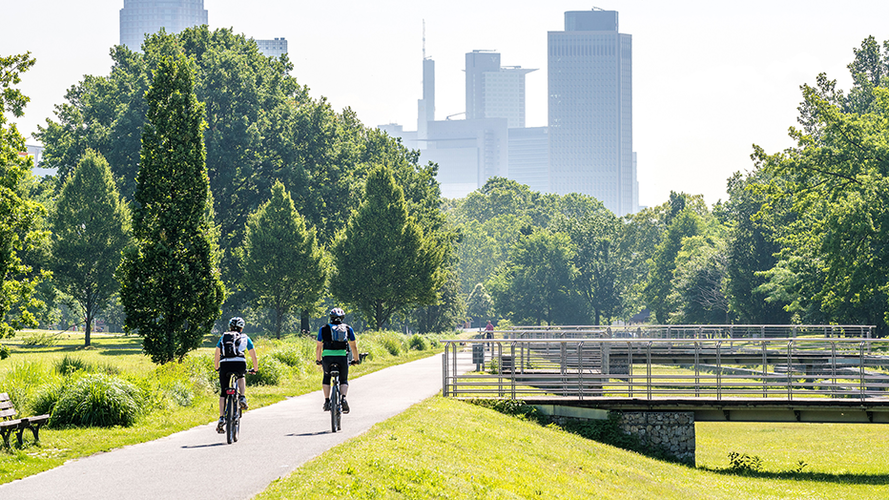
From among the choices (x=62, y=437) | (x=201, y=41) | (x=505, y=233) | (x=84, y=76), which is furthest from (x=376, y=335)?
(x=505, y=233)

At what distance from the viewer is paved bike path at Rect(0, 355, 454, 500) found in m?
10.0

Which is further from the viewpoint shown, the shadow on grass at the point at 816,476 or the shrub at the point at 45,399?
the shadow on grass at the point at 816,476

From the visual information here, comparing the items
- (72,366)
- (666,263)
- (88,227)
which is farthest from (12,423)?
(666,263)

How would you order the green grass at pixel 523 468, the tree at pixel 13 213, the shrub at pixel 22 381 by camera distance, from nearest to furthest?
the green grass at pixel 523 468, the shrub at pixel 22 381, the tree at pixel 13 213

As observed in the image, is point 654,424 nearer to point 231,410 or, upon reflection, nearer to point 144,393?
point 231,410

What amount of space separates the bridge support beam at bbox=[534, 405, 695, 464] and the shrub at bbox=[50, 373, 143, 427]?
341 inches

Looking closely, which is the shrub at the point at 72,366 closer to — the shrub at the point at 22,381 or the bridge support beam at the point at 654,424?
the shrub at the point at 22,381

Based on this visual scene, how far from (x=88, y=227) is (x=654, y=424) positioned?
40.1m

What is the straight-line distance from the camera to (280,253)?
5153 cm

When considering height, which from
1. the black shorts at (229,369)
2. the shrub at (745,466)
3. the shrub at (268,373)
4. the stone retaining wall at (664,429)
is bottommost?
the shrub at (745,466)

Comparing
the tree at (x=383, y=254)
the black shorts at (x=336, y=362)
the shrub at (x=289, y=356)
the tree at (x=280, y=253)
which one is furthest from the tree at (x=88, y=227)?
the black shorts at (x=336, y=362)

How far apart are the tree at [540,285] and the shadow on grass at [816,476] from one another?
92461 mm

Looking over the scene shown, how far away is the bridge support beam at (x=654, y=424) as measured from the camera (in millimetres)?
19750

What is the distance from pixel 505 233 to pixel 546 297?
43374mm
